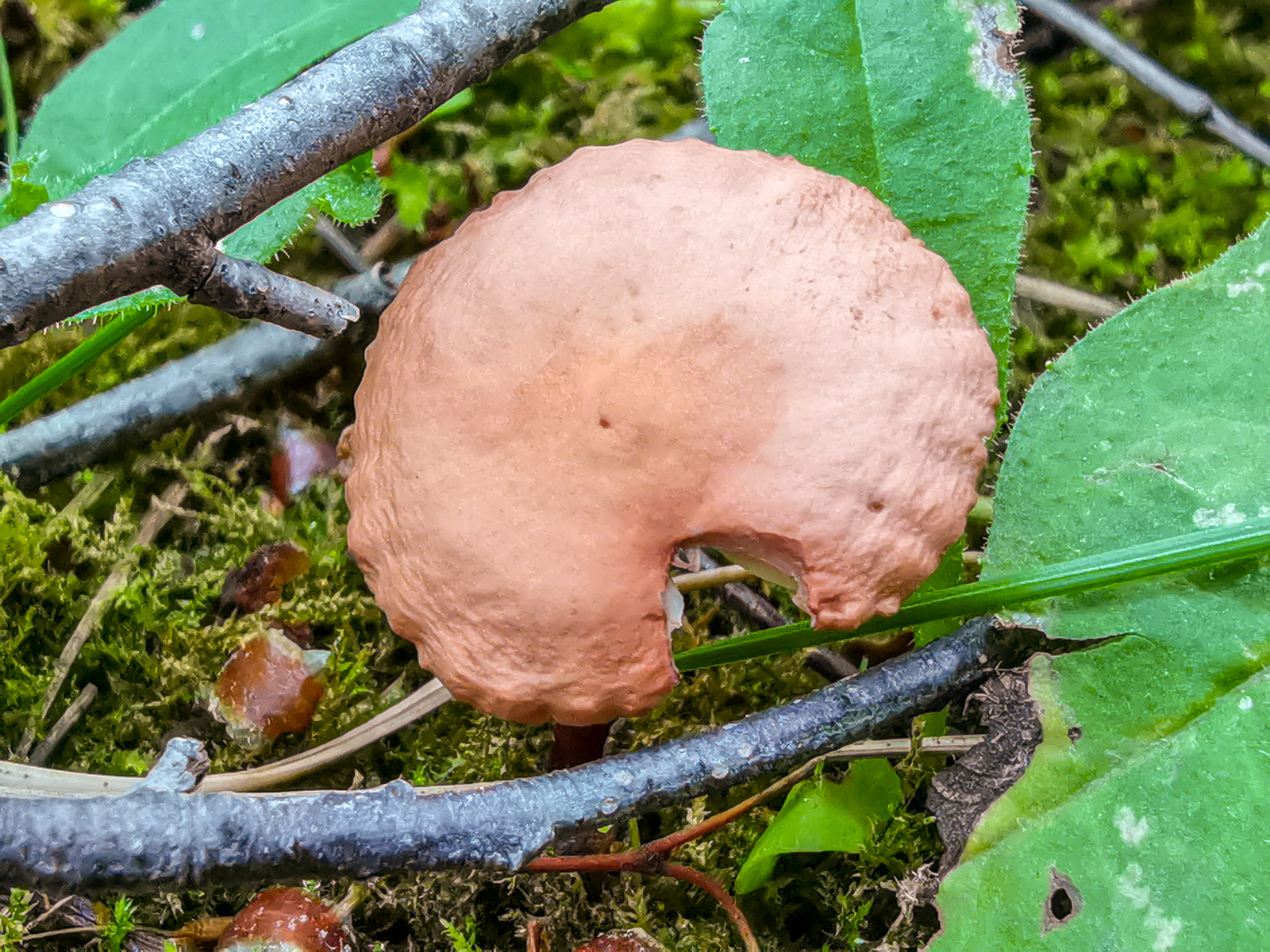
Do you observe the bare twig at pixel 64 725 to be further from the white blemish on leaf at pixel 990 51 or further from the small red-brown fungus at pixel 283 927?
the white blemish on leaf at pixel 990 51

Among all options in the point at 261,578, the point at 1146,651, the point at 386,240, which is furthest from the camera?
the point at 386,240

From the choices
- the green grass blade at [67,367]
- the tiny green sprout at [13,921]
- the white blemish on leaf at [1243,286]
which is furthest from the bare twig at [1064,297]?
the tiny green sprout at [13,921]

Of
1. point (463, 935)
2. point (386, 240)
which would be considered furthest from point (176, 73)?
point (463, 935)

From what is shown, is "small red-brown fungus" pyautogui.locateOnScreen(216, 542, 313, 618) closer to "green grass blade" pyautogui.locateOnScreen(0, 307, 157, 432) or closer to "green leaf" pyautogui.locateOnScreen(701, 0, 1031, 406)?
"green grass blade" pyautogui.locateOnScreen(0, 307, 157, 432)

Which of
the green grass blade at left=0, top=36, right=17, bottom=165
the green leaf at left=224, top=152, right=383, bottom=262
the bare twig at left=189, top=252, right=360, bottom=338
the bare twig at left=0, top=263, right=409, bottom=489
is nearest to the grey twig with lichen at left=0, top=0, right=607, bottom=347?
the bare twig at left=189, top=252, right=360, bottom=338

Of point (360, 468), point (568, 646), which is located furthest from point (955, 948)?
point (360, 468)

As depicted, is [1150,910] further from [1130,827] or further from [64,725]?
[64,725]

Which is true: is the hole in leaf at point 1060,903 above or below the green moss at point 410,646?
below
